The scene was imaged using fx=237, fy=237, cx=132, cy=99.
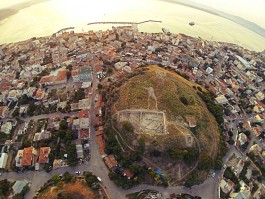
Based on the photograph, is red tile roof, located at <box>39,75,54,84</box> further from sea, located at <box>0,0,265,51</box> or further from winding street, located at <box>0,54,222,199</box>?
sea, located at <box>0,0,265,51</box>

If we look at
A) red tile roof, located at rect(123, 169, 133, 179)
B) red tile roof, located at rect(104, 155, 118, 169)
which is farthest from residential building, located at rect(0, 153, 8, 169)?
red tile roof, located at rect(123, 169, 133, 179)

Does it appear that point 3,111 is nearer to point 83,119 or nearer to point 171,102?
point 83,119

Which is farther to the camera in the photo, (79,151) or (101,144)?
(101,144)

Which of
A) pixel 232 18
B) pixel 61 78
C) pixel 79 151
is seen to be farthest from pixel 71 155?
pixel 232 18

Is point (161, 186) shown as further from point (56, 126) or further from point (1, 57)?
point (1, 57)

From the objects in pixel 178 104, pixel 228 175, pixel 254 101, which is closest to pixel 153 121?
pixel 178 104
